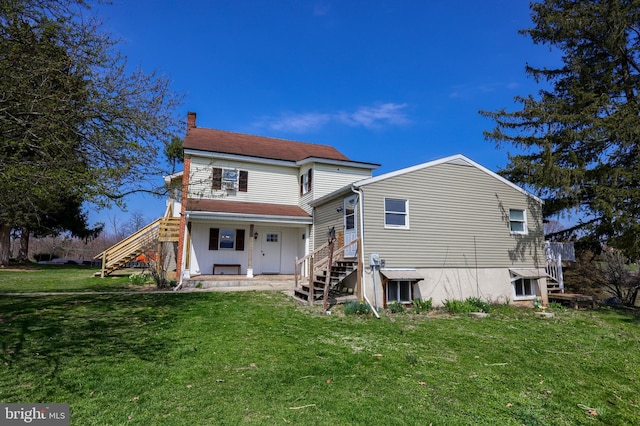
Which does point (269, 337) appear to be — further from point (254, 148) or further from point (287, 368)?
point (254, 148)

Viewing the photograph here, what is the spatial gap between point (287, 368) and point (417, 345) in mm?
3048

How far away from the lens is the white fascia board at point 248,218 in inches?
551

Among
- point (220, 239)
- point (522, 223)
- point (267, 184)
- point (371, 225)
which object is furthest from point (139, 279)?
point (522, 223)

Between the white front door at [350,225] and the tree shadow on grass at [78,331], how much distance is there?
19.1 ft

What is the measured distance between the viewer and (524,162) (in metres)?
14.8

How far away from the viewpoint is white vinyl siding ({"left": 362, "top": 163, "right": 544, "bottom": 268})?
38.3 ft

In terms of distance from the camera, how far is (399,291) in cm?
1166

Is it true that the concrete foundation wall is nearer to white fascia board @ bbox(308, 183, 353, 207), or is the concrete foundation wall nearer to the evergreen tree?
white fascia board @ bbox(308, 183, 353, 207)

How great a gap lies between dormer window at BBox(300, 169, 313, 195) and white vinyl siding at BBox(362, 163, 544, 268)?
581 cm

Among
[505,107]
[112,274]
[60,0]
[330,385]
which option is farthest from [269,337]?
[505,107]

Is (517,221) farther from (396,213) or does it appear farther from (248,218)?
(248,218)

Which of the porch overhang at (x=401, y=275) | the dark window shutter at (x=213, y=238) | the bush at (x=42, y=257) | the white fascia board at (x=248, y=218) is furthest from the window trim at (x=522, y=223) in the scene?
the bush at (x=42, y=257)

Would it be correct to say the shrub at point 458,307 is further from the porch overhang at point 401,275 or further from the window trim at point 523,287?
the window trim at point 523,287

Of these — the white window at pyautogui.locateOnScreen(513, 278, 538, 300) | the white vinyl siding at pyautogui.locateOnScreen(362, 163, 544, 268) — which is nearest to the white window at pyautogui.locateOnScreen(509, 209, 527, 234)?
the white vinyl siding at pyautogui.locateOnScreen(362, 163, 544, 268)
